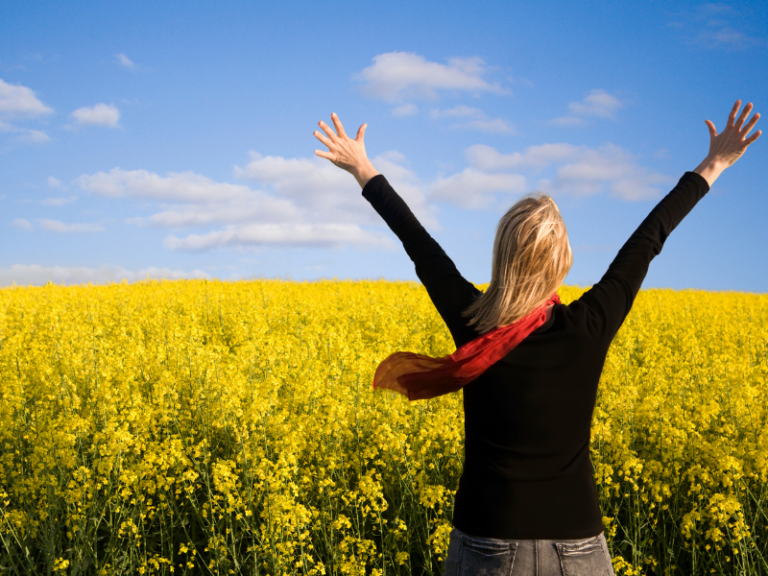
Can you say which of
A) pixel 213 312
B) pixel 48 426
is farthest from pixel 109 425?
pixel 213 312

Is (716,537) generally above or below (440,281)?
below

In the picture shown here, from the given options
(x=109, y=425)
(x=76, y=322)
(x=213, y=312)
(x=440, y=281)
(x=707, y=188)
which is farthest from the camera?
(x=213, y=312)

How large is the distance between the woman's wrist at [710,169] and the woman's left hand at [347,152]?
1536 millimetres

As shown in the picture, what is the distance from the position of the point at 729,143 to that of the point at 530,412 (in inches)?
76.2

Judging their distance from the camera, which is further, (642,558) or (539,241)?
(642,558)

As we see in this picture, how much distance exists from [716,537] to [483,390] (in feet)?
11.7

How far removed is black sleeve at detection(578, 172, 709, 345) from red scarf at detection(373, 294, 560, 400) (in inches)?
6.3

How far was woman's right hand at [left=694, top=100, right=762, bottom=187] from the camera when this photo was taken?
279 cm

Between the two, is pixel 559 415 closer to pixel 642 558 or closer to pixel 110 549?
pixel 642 558

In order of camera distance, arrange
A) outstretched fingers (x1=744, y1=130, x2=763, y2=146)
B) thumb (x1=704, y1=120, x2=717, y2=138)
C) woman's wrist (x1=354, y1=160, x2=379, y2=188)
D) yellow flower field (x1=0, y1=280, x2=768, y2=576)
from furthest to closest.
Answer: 1. yellow flower field (x1=0, y1=280, x2=768, y2=576)
2. thumb (x1=704, y1=120, x2=717, y2=138)
3. outstretched fingers (x1=744, y1=130, x2=763, y2=146)
4. woman's wrist (x1=354, y1=160, x2=379, y2=188)

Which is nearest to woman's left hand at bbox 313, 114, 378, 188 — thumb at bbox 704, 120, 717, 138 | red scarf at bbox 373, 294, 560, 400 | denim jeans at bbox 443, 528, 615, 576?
red scarf at bbox 373, 294, 560, 400

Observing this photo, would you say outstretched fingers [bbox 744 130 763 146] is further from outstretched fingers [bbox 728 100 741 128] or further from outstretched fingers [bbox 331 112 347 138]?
outstretched fingers [bbox 331 112 347 138]

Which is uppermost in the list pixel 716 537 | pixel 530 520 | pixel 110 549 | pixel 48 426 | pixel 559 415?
pixel 559 415

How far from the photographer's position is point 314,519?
4777 millimetres
